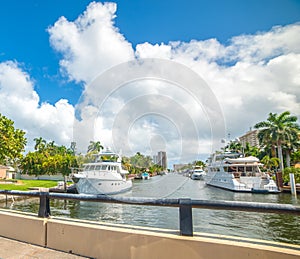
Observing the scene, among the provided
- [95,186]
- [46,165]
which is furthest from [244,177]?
[46,165]

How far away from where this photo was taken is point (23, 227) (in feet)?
12.9

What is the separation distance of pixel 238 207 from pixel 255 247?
436 millimetres

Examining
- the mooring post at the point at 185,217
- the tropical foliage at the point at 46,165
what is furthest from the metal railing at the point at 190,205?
the tropical foliage at the point at 46,165

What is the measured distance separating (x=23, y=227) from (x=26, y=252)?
65cm

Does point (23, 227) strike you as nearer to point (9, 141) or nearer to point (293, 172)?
point (9, 141)

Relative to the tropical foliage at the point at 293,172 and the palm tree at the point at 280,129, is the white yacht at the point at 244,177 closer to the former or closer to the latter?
the tropical foliage at the point at 293,172

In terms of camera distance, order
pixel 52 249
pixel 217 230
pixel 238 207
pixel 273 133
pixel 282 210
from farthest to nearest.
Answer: pixel 273 133, pixel 217 230, pixel 52 249, pixel 238 207, pixel 282 210

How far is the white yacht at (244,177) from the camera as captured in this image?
31.7m

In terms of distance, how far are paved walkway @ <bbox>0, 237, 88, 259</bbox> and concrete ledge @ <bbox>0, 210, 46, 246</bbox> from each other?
12 centimetres

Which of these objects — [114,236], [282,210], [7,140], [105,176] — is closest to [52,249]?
[114,236]

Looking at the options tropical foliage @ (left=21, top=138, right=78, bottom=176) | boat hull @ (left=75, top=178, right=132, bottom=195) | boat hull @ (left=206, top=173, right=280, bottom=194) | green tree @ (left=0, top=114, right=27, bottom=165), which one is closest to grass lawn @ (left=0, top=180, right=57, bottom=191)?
green tree @ (left=0, top=114, right=27, bottom=165)

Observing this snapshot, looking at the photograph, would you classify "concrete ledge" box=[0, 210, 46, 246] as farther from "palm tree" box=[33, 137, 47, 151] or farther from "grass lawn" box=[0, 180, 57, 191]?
"palm tree" box=[33, 137, 47, 151]

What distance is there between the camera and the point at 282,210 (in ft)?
8.11

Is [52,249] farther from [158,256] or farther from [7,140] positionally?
[7,140]
